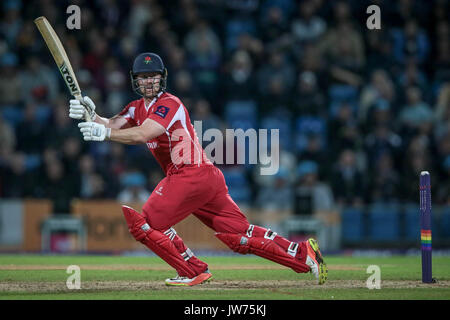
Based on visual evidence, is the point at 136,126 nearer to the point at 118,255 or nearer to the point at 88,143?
the point at 118,255

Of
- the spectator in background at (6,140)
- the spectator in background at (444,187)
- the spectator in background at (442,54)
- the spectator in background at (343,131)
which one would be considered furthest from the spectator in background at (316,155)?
the spectator in background at (6,140)

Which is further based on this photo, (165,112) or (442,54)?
(442,54)

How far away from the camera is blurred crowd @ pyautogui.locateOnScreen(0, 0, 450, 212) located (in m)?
14.6

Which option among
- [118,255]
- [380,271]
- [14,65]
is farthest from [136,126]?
[14,65]

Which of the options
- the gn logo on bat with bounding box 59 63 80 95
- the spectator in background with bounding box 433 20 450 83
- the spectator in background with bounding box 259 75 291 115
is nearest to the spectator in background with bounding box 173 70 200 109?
the spectator in background with bounding box 259 75 291 115

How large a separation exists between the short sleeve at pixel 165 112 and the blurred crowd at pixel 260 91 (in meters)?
6.45

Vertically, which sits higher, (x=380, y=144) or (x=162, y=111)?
(x=162, y=111)

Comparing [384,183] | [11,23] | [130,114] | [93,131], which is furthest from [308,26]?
[93,131]

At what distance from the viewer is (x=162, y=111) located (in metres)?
7.75

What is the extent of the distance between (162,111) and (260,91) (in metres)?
8.20

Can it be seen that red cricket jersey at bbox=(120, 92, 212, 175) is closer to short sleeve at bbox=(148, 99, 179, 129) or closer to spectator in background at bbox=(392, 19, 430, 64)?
short sleeve at bbox=(148, 99, 179, 129)

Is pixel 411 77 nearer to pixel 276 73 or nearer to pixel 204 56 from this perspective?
pixel 276 73

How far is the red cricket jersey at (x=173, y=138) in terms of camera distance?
25.5ft

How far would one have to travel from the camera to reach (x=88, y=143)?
50.4 feet
